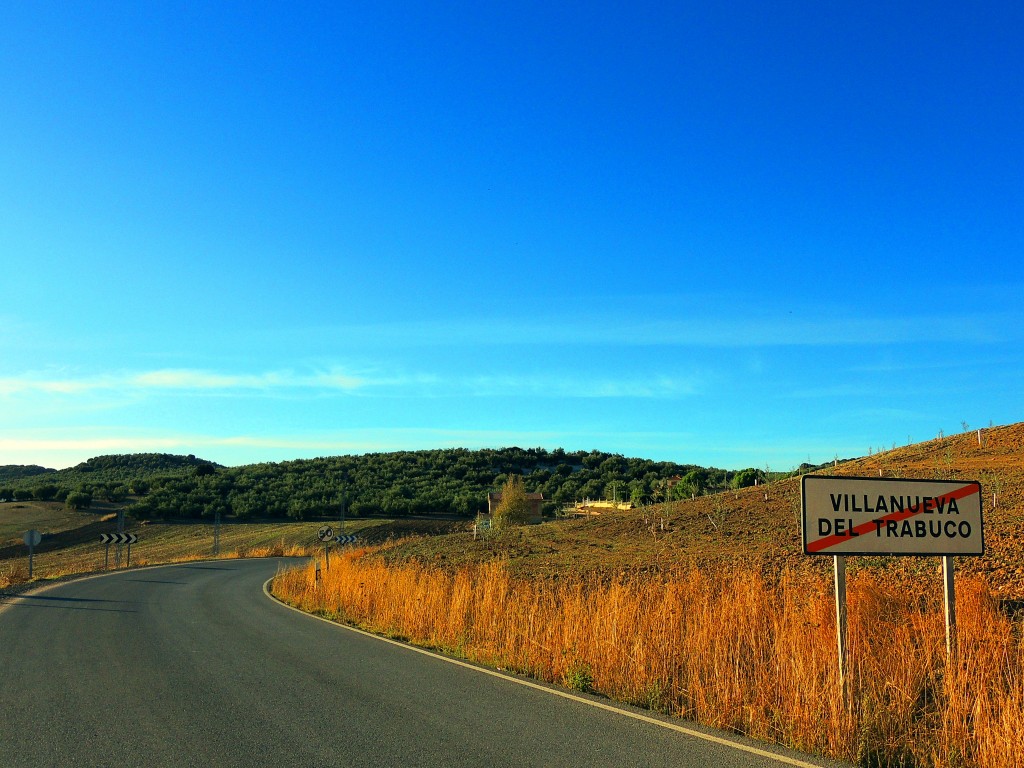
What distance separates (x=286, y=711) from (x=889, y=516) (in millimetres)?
6378

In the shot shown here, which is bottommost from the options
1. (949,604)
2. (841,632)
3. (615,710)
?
(615,710)

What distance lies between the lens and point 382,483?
10188 cm

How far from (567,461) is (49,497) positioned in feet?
233

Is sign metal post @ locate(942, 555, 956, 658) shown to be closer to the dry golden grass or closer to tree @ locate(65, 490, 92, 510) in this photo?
the dry golden grass

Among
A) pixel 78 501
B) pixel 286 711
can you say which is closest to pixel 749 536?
pixel 286 711

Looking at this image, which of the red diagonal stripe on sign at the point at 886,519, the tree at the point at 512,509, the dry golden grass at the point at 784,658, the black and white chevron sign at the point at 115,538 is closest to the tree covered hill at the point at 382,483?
the tree at the point at 512,509

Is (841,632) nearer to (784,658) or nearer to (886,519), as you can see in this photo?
(784,658)

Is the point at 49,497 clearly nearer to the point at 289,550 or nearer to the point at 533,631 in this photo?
the point at 289,550

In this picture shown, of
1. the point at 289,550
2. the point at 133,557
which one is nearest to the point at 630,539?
the point at 289,550

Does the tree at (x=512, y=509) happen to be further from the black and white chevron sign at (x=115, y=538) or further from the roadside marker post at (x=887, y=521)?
the roadside marker post at (x=887, y=521)

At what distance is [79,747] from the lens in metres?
6.94

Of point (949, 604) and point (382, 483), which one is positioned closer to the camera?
point (949, 604)

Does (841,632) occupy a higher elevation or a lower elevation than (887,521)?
lower

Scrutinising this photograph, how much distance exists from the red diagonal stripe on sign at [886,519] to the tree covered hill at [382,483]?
50.2 meters
